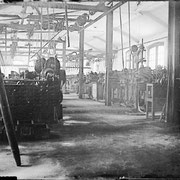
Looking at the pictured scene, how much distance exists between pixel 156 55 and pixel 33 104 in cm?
1320

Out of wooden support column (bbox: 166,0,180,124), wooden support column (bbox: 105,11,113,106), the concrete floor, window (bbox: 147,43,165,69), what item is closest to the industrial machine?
the concrete floor

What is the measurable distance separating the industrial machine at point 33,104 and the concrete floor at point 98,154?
31 centimetres

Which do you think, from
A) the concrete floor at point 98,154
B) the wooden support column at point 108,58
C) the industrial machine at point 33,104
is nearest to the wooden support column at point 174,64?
the concrete floor at point 98,154

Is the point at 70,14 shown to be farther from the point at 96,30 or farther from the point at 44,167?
the point at 44,167

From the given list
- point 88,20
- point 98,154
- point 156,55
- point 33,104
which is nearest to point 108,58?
point 88,20

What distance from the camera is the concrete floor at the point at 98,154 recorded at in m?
2.75

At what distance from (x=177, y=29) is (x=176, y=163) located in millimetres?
3810

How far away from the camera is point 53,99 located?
5191 mm

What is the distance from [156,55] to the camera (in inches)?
656

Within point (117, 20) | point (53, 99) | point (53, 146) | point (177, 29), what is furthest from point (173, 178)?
point (117, 20)

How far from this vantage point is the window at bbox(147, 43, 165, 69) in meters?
16.2

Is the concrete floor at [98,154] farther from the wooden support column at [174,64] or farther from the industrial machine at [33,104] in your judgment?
the wooden support column at [174,64]

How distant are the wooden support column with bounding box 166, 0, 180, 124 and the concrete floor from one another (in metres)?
0.78

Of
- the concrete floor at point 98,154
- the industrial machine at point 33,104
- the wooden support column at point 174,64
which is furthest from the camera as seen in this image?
the wooden support column at point 174,64
